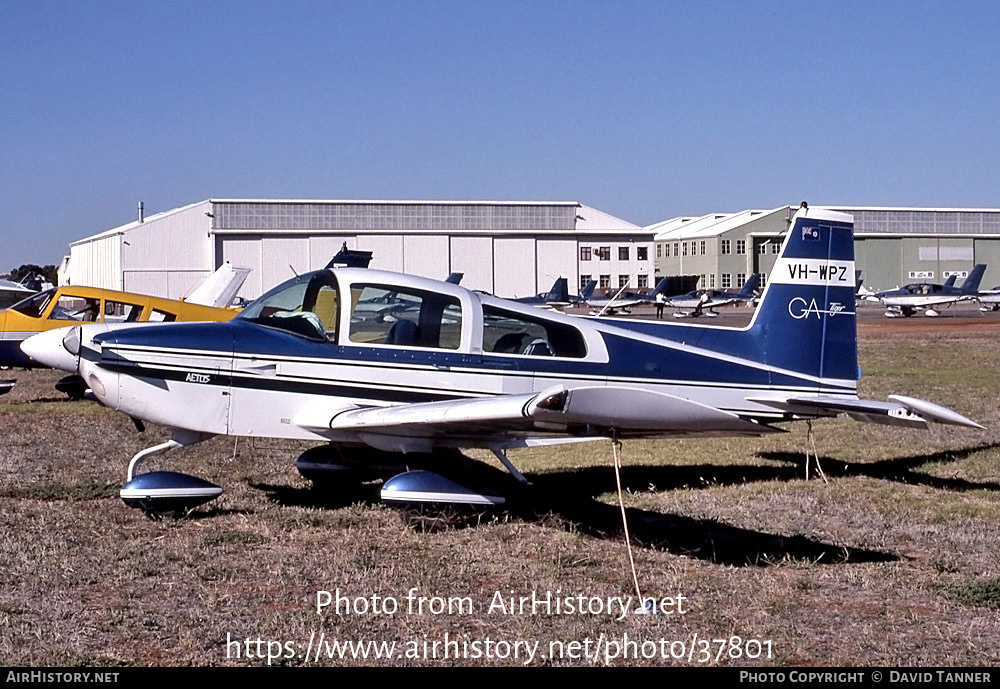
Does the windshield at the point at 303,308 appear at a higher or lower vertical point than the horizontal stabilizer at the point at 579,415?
higher

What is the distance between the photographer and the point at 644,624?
493 cm

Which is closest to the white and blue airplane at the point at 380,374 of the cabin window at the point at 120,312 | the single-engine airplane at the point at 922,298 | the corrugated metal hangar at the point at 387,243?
the cabin window at the point at 120,312

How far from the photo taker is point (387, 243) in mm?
67312

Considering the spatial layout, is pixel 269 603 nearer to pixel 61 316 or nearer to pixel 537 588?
pixel 537 588

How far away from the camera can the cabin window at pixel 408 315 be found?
24.2ft

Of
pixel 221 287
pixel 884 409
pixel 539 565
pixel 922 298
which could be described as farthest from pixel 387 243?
pixel 539 565

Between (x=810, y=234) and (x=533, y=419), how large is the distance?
4.17 m

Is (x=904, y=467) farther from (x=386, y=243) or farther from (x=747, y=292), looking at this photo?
(x=386, y=243)

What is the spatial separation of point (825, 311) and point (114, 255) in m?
63.2

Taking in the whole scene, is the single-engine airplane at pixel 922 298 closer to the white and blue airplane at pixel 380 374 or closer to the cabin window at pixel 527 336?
the white and blue airplane at pixel 380 374

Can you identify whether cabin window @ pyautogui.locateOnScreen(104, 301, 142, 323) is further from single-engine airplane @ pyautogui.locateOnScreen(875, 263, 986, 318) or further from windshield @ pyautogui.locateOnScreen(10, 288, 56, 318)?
single-engine airplane @ pyautogui.locateOnScreen(875, 263, 986, 318)

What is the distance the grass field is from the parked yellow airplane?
5.50 meters

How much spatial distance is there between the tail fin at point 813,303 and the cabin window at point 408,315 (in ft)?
8.58

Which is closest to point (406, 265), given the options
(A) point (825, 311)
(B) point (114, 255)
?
(B) point (114, 255)
